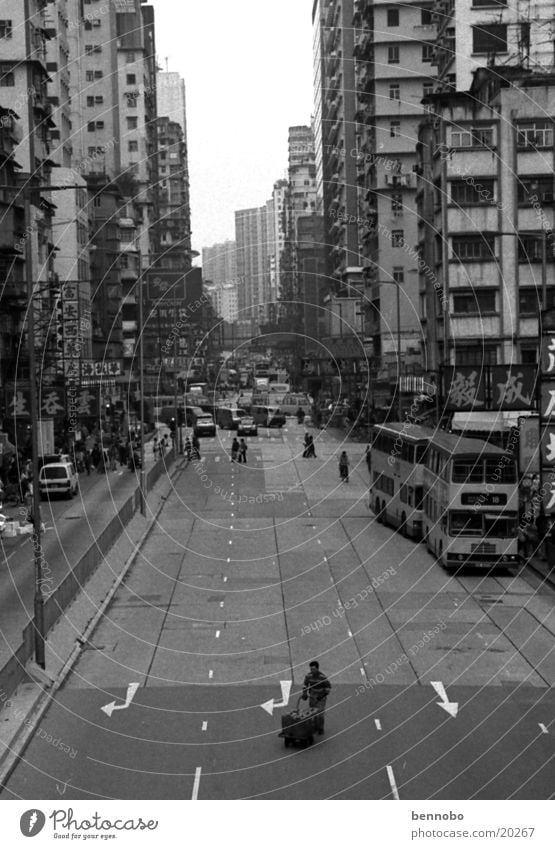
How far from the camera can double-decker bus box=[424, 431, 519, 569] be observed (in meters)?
43.8

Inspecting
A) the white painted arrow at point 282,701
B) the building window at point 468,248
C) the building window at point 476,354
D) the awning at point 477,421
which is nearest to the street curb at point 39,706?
the white painted arrow at point 282,701

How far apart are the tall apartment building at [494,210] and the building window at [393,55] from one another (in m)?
33.3

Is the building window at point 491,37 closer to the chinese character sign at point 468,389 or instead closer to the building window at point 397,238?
the building window at point 397,238


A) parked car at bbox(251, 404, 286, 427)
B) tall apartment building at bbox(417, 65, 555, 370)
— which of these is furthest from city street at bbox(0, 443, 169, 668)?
parked car at bbox(251, 404, 286, 427)

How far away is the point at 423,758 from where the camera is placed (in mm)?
23719

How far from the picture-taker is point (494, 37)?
9175cm

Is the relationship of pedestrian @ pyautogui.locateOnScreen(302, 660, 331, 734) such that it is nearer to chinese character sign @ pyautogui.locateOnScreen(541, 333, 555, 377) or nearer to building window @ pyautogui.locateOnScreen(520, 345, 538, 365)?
chinese character sign @ pyautogui.locateOnScreen(541, 333, 555, 377)

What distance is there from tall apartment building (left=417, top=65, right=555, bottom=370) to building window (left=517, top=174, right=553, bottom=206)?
59 millimetres

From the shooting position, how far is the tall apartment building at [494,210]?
83.1m

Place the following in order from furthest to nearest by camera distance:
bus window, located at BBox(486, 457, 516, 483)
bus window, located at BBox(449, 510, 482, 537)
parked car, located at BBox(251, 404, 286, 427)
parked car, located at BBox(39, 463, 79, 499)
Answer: parked car, located at BBox(251, 404, 286, 427)
parked car, located at BBox(39, 463, 79, 499)
bus window, located at BBox(449, 510, 482, 537)
bus window, located at BBox(486, 457, 516, 483)

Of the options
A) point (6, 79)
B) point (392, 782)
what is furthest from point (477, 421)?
point (6, 79)

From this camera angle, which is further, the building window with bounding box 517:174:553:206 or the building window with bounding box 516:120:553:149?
the building window with bounding box 517:174:553:206
